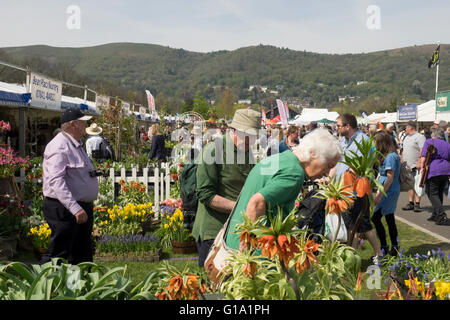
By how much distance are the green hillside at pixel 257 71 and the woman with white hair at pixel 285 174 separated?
11644cm

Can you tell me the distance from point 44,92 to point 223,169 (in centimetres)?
865

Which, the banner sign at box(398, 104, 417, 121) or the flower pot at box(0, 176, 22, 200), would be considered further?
the banner sign at box(398, 104, 417, 121)

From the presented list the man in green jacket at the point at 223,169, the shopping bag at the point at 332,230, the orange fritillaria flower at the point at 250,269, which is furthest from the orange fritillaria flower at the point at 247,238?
the shopping bag at the point at 332,230

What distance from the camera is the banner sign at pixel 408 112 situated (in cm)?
2364

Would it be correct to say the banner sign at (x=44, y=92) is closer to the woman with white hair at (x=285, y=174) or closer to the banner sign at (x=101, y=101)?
the banner sign at (x=101, y=101)

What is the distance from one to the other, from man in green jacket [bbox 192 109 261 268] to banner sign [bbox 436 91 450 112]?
2329cm

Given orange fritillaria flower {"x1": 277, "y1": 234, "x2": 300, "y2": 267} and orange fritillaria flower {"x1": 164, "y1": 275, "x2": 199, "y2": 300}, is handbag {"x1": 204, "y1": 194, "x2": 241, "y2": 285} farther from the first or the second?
orange fritillaria flower {"x1": 277, "y1": 234, "x2": 300, "y2": 267}

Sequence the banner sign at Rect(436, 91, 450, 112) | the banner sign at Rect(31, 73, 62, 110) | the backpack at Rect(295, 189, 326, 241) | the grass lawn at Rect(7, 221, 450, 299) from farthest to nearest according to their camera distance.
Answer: the banner sign at Rect(436, 91, 450, 112) → the banner sign at Rect(31, 73, 62, 110) → the grass lawn at Rect(7, 221, 450, 299) → the backpack at Rect(295, 189, 326, 241)

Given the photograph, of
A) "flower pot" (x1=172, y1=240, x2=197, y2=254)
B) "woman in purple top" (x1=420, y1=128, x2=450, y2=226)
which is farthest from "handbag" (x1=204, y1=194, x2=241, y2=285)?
"woman in purple top" (x1=420, y1=128, x2=450, y2=226)

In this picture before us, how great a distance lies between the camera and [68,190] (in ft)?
11.8

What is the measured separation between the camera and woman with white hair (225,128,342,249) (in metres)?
2.19

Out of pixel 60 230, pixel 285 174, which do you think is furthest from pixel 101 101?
pixel 285 174
